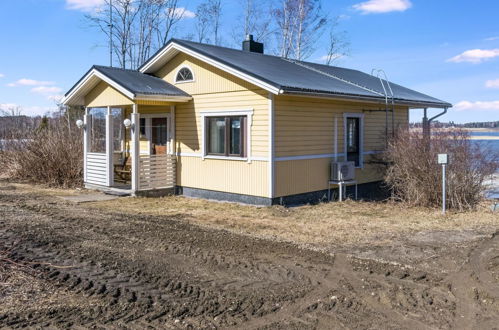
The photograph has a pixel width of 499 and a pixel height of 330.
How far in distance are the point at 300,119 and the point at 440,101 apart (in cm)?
764

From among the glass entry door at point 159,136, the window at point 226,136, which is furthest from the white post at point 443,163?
the glass entry door at point 159,136

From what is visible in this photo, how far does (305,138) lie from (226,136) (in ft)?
6.46

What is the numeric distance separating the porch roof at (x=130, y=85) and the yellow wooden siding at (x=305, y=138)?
3.04 meters

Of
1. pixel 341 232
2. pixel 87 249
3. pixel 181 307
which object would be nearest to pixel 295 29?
pixel 341 232

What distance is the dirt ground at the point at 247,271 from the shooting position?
4582 millimetres

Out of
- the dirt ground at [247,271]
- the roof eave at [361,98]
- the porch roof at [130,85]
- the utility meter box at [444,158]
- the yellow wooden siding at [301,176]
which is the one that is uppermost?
the porch roof at [130,85]

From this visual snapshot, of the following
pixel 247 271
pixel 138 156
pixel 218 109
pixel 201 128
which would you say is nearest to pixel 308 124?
pixel 218 109

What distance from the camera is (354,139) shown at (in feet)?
45.2

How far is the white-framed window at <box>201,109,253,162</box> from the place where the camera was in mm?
11625

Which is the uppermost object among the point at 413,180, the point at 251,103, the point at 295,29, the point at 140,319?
the point at 295,29

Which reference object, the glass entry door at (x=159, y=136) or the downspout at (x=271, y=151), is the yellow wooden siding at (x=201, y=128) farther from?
the glass entry door at (x=159, y=136)

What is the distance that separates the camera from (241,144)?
1173 cm

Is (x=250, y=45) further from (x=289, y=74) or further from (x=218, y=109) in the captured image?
(x=218, y=109)

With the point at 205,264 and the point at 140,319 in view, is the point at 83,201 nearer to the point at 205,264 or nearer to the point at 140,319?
the point at 205,264
